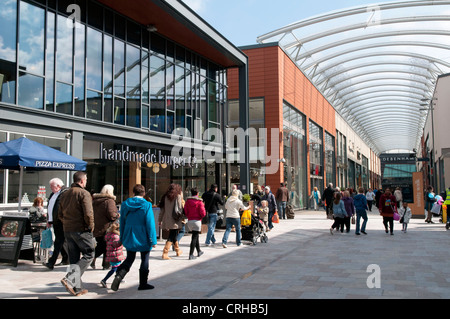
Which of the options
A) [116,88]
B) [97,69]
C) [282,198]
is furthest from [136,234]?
[282,198]

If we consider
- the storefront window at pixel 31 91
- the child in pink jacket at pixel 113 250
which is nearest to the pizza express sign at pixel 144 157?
the storefront window at pixel 31 91

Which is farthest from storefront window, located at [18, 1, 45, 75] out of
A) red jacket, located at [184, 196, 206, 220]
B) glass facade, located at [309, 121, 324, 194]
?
glass facade, located at [309, 121, 324, 194]

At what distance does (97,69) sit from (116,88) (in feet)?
3.11

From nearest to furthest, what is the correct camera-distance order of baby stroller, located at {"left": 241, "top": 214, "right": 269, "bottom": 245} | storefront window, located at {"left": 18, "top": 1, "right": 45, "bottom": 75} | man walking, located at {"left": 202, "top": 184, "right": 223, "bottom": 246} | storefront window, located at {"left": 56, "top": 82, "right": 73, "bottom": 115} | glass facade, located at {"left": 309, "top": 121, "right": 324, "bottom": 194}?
storefront window, located at {"left": 18, "top": 1, "right": 45, "bottom": 75} < man walking, located at {"left": 202, "top": 184, "right": 223, "bottom": 246} < storefront window, located at {"left": 56, "top": 82, "right": 73, "bottom": 115} < baby stroller, located at {"left": 241, "top": 214, "right": 269, "bottom": 245} < glass facade, located at {"left": 309, "top": 121, "right": 324, "bottom": 194}

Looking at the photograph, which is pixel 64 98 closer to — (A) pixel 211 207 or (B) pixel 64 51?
(B) pixel 64 51

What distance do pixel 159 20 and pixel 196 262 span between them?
9413mm

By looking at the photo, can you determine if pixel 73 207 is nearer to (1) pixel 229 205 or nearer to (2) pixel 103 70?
(1) pixel 229 205

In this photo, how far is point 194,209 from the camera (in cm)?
966

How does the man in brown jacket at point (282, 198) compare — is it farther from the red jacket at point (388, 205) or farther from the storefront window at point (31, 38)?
the storefront window at point (31, 38)

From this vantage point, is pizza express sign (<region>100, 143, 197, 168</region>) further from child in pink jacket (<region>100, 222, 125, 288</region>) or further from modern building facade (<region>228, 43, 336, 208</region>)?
modern building facade (<region>228, 43, 336, 208</region>)

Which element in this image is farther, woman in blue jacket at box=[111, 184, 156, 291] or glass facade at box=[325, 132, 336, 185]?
glass facade at box=[325, 132, 336, 185]

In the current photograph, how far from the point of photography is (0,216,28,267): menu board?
8.32 m

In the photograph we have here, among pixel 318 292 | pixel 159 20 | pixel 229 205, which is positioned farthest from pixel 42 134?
pixel 318 292

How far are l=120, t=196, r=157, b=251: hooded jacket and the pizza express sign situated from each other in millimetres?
7360
